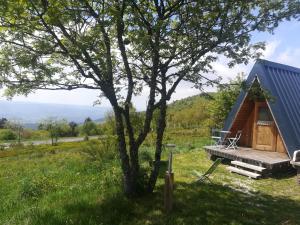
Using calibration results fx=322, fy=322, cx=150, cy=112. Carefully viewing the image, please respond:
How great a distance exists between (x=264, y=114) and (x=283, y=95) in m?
1.85

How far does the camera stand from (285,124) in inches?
535

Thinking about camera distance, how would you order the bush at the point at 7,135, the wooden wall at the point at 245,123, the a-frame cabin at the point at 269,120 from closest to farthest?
the a-frame cabin at the point at 269,120
the wooden wall at the point at 245,123
the bush at the point at 7,135

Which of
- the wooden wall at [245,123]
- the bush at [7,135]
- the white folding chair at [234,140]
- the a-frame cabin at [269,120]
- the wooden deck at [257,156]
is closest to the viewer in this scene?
the wooden deck at [257,156]

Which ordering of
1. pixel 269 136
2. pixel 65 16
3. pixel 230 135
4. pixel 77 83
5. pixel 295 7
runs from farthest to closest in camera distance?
1. pixel 230 135
2. pixel 269 136
3. pixel 77 83
4. pixel 295 7
5. pixel 65 16

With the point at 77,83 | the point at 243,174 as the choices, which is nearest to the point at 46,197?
the point at 77,83

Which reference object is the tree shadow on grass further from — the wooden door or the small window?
the small window

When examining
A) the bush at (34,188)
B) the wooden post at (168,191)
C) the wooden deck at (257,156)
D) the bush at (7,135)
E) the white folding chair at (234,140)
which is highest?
the white folding chair at (234,140)

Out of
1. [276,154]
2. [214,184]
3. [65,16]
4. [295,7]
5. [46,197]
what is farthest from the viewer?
[276,154]

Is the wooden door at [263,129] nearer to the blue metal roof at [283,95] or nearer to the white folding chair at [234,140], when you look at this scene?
the white folding chair at [234,140]

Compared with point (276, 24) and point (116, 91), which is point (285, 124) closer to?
point (276, 24)

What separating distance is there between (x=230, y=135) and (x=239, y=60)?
9.09 m

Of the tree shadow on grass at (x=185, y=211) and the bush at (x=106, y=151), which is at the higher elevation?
the bush at (x=106, y=151)

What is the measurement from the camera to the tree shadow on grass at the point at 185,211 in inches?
289

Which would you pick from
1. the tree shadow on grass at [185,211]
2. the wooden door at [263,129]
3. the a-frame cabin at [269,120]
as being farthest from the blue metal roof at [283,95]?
the tree shadow on grass at [185,211]
